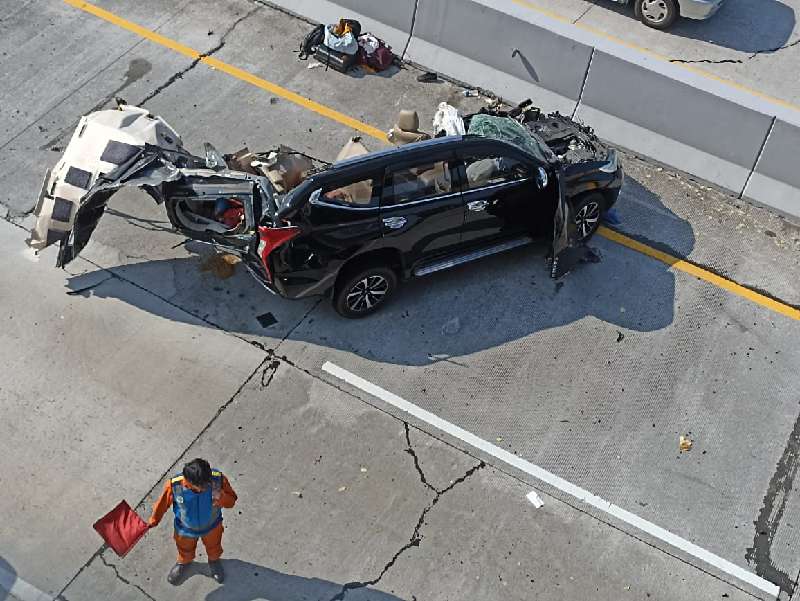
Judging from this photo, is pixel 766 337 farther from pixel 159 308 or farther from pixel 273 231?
pixel 159 308

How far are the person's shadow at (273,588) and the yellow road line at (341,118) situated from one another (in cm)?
509

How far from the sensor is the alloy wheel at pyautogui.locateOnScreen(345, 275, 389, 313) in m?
8.93

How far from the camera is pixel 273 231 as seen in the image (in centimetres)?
832

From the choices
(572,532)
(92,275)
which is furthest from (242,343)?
(572,532)

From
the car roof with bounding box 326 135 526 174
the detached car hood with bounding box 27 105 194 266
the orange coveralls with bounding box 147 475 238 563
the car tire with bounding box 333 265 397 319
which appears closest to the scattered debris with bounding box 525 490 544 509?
the car tire with bounding box 333 265 397 319

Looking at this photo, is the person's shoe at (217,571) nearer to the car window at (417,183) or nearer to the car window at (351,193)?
the car window at (351,193)

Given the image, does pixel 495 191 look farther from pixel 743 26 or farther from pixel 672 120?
pixel 743 26

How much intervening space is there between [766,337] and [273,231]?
5343mm

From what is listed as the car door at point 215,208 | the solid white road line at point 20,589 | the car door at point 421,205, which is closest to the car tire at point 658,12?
the car door at point 421,205

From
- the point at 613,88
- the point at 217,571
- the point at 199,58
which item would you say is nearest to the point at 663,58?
the point at 613,88

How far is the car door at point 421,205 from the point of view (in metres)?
8.64

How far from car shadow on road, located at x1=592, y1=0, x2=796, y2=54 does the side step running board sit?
5.32 m

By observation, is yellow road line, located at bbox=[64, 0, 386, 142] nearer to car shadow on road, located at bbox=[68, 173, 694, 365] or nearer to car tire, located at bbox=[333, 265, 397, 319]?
car shadow on road, located at bbox=[68, 173, 694, 365]

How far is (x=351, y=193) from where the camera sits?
27.9 feet
